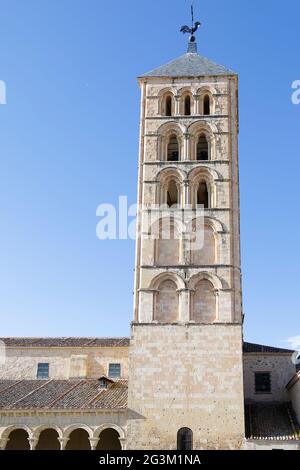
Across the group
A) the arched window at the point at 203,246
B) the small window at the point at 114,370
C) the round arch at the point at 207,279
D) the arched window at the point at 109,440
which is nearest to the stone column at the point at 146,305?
the round arch at the point at 207,279

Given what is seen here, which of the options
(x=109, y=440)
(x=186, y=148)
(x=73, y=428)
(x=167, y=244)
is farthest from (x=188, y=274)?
(x=109, y=440)

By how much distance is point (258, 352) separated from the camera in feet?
95.1

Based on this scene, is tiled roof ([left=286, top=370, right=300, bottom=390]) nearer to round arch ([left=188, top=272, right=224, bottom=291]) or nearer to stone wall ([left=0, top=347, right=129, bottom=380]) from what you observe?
round arch ([left=188, top=272, right=224, bottom=291])

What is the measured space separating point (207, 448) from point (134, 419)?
3.19 metres

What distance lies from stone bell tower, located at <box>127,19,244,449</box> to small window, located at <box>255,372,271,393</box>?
4.57m

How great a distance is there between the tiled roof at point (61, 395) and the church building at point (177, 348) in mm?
64

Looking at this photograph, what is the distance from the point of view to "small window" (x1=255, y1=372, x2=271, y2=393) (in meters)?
28.3

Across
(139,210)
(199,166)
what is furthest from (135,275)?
(199,166)

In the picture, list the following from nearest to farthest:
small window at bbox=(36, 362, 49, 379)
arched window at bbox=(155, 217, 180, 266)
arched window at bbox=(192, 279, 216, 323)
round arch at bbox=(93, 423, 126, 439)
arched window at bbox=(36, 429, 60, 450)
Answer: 1. round arch at bbox=(93, 423, 126, 439)
2. arched window at bbox=(192, 279, 216, 323)
3. arched window at bbox=(155, 217, 180, 266)
4. arched window at bbox=(36, 429, 60, 450)
5. small window at bbox=(36, 362, 49, 379)

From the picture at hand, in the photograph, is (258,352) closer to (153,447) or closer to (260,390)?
(260,390)

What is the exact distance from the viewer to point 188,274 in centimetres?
2631

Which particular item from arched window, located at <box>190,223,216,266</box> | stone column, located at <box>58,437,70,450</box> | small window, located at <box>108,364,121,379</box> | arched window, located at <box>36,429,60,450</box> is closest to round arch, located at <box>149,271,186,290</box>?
arched window, located at <box>190,223,216,266</box>

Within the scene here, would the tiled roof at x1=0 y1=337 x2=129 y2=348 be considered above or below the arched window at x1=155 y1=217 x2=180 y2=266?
below

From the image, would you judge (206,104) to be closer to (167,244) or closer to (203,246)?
(203,246)
